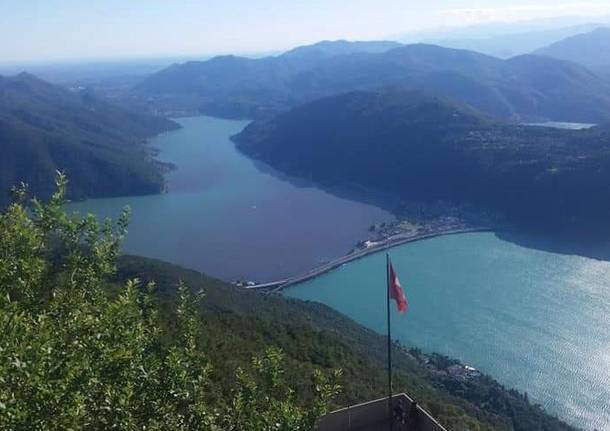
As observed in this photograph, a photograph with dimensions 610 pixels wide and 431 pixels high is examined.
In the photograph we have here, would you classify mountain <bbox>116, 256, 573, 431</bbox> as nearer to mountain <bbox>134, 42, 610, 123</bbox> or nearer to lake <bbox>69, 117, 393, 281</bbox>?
lake <bbox>69, 117, 393, 281</bbox>

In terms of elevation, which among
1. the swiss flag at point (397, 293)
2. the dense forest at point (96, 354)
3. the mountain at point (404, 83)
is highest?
the mountain at point (404, 83)

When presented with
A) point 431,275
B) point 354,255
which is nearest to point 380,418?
point 431,275

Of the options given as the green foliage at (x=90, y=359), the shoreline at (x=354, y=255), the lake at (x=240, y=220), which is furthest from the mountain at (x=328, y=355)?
the lake at (x=240, y=220)

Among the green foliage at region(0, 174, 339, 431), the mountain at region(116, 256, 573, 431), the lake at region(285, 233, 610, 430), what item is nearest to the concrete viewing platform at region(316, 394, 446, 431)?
the green foliage at region(0, 174, 339, 431)

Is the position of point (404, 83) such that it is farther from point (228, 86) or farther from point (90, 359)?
point (90, 359)

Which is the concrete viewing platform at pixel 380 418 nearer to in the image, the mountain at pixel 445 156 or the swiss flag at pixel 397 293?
the swiss flag at pixel 397 293

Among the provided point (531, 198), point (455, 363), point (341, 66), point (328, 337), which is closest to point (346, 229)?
point (531, 198)
